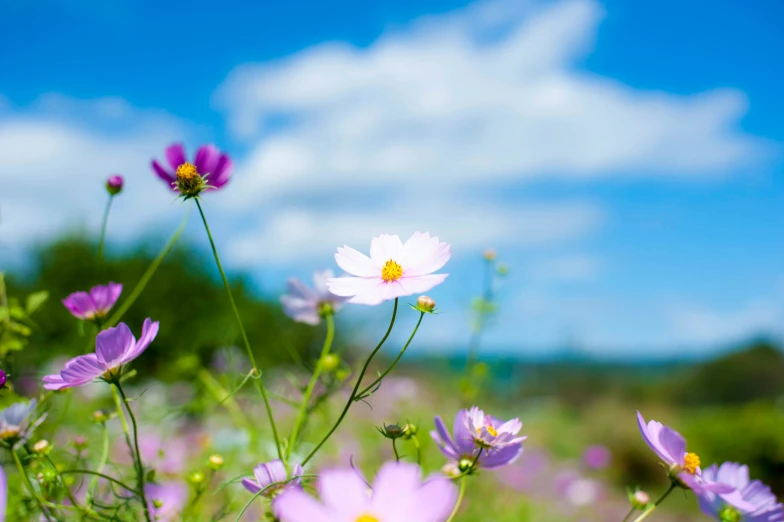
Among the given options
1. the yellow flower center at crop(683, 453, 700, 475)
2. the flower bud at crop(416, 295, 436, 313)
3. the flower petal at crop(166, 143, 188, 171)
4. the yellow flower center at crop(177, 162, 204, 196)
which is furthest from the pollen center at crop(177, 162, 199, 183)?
the yellow flower center at crop(683, 453, 700, 475)

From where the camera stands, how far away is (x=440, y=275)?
527mm

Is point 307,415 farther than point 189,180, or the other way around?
point 307,415

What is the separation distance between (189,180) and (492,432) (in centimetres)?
36

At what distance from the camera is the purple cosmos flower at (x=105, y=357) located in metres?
0.51

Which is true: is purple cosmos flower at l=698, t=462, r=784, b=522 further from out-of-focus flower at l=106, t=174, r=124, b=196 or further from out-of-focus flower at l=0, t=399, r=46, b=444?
out-of-focus flower at l=106, t=174, r=124, b=196

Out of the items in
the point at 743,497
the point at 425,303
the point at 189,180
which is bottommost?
the point at 743,497

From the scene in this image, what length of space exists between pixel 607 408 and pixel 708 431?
→ 4.11 ft

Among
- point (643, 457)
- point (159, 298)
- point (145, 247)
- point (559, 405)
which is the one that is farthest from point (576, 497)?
point (559, 405)

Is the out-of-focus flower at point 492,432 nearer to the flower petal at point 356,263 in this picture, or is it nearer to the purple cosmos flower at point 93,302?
the flower petal at point 356,263

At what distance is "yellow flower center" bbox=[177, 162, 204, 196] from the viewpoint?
23.3 inches

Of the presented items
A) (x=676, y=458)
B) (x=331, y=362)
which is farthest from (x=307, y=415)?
(x=676, y=458)

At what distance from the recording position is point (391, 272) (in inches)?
23.3

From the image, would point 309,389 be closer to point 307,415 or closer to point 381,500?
point 307,415

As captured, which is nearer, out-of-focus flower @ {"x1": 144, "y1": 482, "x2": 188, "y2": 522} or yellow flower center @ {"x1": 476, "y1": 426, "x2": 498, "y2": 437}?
yellow flower center @ {"x1": 476, "y1": 426, "x2": 498, "y2": 437}
